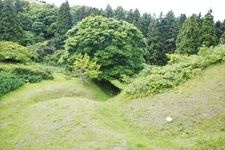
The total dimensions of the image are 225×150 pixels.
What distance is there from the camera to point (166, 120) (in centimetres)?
1803

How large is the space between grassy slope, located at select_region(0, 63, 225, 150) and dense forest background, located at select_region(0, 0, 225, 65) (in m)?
18.5

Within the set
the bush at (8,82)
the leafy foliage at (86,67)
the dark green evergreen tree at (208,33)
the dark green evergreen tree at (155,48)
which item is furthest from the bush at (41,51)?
the dark green evergreen tree at (208,33)

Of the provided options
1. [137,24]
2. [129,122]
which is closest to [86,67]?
[129,122]

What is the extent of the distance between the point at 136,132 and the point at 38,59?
131ft

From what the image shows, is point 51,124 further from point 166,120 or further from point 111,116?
point 166,120

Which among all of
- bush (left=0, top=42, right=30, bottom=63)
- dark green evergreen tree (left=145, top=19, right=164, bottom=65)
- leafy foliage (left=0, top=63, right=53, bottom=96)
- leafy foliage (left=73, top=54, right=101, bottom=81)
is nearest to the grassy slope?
leafy foliage (left=0, top=63, right=53, bottom=96)

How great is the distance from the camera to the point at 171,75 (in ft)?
74.8

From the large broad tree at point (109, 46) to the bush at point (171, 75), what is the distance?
7680 millimetres

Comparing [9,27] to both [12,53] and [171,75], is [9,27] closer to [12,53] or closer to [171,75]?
[12,53]

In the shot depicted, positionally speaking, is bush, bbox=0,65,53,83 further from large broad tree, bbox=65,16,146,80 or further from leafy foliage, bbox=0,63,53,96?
large broad tree, bbox=65,16,146,80

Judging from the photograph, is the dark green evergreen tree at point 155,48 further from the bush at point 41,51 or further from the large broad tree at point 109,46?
the large broad tree at point 109,46

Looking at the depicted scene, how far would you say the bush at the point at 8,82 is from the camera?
91.3 feet

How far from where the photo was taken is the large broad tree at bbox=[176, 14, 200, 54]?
160 ft

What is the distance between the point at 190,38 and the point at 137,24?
21.4 meters
